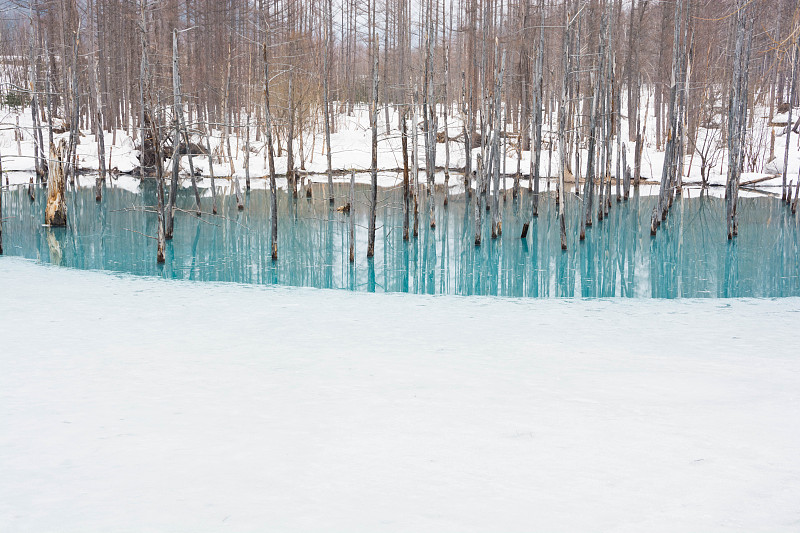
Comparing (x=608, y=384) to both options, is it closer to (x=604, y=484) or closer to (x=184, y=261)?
(x=604, y=484)

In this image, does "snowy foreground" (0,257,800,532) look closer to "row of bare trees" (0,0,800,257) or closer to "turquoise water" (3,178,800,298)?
"turquoise water" (3,178,800,298)

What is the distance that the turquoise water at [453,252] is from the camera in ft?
41.7

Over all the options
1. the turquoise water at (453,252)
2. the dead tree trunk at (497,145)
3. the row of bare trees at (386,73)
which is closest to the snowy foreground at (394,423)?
the turquoise water at (453,252)

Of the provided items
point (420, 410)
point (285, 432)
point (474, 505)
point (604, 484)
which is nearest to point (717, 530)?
point (604, 484)

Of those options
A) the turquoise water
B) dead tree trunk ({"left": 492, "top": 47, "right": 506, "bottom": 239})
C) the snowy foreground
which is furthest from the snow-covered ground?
the snowy foreground

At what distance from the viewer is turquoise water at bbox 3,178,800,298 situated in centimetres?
1272

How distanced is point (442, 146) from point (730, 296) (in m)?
28.3

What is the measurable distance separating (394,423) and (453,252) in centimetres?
1146

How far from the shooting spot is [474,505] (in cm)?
381

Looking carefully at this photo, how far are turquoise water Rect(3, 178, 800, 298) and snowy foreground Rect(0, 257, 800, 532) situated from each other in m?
4.03

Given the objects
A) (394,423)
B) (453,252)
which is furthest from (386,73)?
(394,423)

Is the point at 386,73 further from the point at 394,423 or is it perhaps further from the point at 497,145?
the point at 394,423

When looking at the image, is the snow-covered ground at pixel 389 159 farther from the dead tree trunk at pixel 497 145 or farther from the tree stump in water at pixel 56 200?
the dead tree trunk at pixel 497 145

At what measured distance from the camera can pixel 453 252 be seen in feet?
53.5
